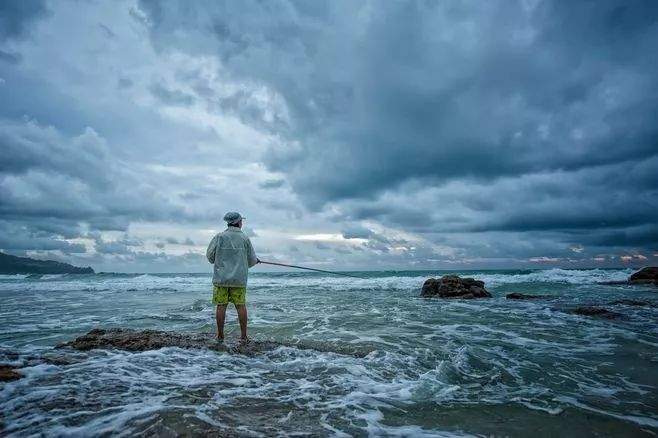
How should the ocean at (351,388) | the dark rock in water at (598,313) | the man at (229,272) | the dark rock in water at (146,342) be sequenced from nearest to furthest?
1. the ocean at (351,388)
2. the dark rock in water at (146,342)
3. the man at (229,272)
4. the dark rock in water at (598,313)

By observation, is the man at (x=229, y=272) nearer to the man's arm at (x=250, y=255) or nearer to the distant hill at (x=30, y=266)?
the man's arm at (x=250, y=255)

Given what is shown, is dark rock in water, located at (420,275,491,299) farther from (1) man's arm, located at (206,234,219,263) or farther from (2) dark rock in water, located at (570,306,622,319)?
(1) man's arm, located at (206,234,219,263)

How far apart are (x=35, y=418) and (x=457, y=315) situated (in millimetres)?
11293

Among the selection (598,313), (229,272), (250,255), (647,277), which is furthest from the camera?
(647,277)

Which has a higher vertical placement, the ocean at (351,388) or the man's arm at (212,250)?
the man's arm at (212,250)

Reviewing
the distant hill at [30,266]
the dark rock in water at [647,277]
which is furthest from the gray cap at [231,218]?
the distant hill at [30,266]

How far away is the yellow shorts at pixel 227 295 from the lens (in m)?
6.62

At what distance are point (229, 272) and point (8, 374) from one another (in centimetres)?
326

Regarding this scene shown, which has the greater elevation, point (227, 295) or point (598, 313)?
point (227, 295)

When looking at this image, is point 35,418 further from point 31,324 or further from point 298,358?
point 31,324

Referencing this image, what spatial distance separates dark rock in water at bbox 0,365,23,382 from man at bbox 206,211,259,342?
9.58ft

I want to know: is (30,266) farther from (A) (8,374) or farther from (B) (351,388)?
(B) (351,388)

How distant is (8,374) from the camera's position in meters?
3.89

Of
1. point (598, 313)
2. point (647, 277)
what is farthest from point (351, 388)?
point (647, 277)
